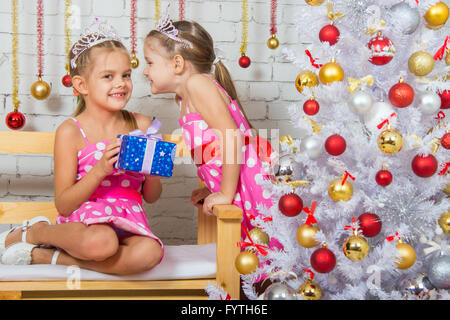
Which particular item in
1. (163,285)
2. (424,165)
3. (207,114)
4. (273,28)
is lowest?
(163,285)

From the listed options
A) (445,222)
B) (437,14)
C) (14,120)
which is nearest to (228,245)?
(445,222)

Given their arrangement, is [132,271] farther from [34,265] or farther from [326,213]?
[326,213]

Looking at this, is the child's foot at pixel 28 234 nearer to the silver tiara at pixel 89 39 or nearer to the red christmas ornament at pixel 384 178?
the silver tiara at pixel 89 39

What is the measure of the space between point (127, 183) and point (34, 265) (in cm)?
37

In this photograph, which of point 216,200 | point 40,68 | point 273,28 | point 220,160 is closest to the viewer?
point 216,200

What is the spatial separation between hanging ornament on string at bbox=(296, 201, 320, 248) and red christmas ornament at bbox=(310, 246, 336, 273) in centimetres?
4

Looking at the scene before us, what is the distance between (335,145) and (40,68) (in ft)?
3.81

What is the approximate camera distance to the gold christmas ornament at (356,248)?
114 cm

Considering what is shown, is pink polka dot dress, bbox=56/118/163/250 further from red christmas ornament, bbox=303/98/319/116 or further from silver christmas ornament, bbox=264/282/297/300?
red christmas ornament, bbox=303/98/319/116

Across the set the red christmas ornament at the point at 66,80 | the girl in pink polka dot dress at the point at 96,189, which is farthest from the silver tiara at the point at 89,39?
the red christmas ornament at the point at 66,80

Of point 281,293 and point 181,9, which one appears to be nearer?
point 281,293

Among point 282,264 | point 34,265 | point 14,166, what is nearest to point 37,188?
point 14,166

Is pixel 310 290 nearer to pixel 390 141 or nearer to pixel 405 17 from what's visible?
pixel 390 141

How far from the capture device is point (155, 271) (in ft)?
4.41
